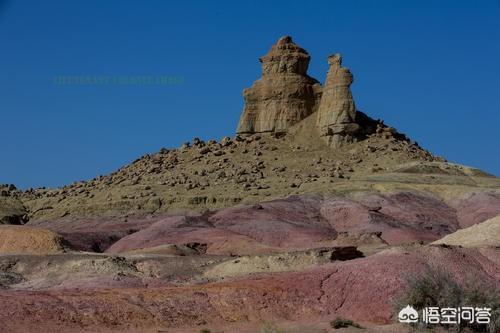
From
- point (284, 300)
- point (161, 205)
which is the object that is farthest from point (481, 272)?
point (161, 205)

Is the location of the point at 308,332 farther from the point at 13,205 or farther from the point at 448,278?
the point at 13,205

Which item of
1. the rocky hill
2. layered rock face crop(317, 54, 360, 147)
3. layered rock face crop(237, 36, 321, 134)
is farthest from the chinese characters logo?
layered rock face crop(237, 36, 321, 134)

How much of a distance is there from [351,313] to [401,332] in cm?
249

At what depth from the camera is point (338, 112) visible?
7294 cm

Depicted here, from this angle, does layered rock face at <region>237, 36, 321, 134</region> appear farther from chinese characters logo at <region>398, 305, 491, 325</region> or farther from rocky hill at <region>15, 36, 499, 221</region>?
chinese characters logo at <region>398, 305, 491, 325</region>

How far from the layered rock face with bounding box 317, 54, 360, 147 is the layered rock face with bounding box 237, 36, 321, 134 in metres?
3.34

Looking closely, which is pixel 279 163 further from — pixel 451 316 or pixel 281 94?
pixel 451 316

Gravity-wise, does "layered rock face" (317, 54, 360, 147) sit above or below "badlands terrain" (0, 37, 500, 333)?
above

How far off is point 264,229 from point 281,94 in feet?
104

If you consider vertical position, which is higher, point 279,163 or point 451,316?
point 279,163

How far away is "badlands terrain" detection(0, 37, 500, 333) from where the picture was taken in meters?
20.9

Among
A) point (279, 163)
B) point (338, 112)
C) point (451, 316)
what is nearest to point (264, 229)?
point (279, 163)

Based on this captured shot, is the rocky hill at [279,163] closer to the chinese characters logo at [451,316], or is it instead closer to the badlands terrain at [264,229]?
the badlands terrain at [264,229]

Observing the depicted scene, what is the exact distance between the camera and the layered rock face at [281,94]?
257 feet
